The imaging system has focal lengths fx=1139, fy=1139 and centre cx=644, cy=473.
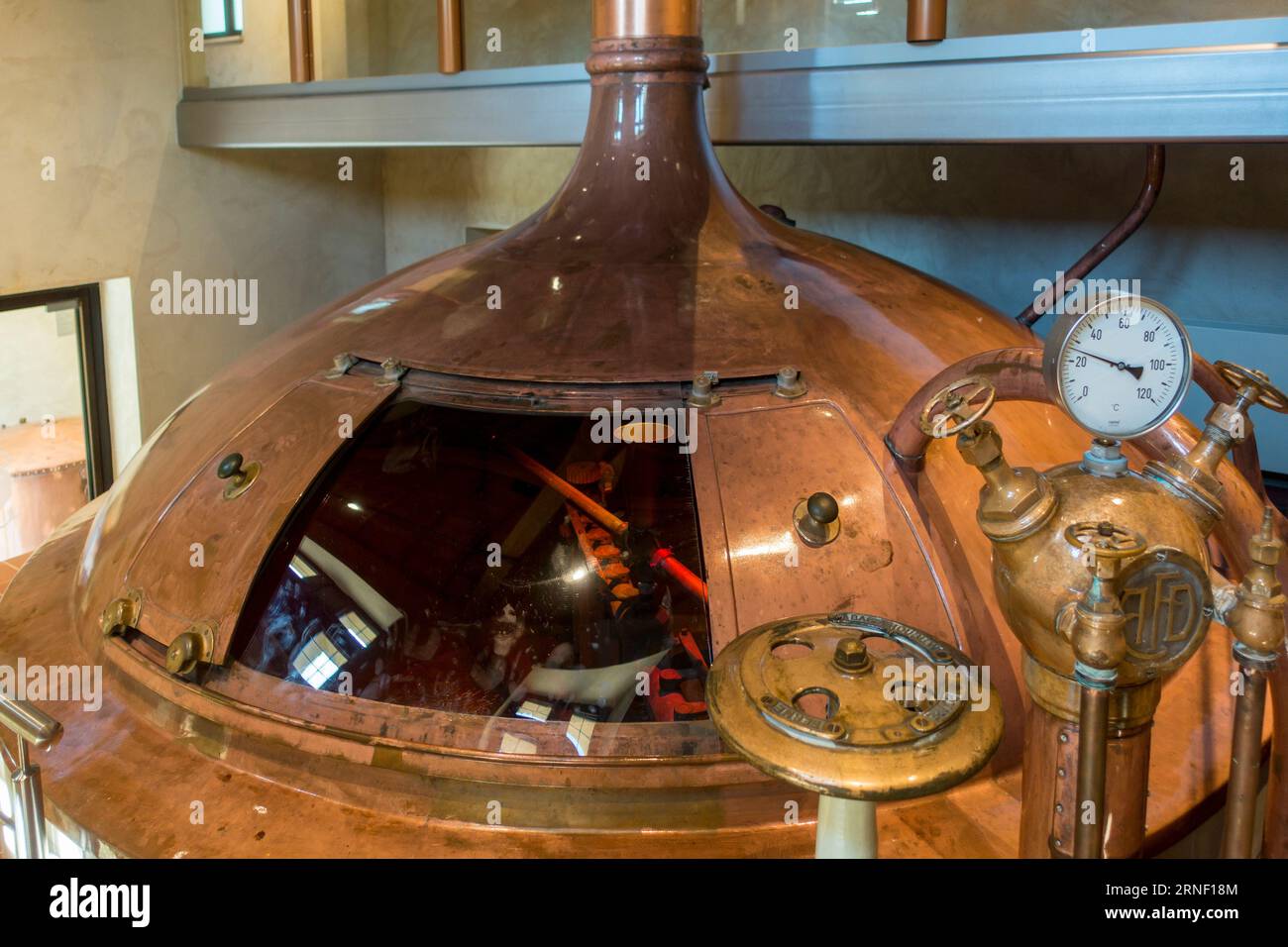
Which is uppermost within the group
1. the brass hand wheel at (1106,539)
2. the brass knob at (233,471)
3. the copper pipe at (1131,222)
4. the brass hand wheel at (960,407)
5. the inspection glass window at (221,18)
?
the inspection glass window at (221,18)

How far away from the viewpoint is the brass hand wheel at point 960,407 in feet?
5.57

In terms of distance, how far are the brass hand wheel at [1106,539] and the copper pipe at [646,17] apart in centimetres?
165

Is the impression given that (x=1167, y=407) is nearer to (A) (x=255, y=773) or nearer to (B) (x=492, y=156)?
(A) (x=255, y=773)

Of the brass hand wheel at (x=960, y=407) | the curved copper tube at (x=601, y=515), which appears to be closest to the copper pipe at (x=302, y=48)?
the curved copper tube at (x=601, y=515)

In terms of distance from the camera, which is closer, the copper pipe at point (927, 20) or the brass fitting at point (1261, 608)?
the brass fitting at point (1261, 608)

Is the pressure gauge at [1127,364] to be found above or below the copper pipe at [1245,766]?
above

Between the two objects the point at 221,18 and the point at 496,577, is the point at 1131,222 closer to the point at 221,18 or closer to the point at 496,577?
the point at 496,577

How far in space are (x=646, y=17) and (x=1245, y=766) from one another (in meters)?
1.96

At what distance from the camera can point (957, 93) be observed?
314 cm

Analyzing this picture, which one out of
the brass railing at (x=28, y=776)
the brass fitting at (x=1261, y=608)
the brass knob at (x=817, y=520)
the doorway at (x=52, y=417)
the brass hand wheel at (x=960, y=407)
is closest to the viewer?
the brass fitting at (x=1261, y=608)

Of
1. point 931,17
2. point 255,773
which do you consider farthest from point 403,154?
point 255,773

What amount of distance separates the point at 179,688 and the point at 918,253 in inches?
143

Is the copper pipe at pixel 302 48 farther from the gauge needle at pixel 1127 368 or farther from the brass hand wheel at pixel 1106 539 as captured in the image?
the brass hand wheel at pixel 1106 539

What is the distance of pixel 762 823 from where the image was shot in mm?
1979
